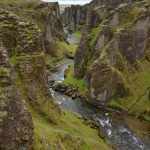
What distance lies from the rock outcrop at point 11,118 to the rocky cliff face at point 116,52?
2154 inches

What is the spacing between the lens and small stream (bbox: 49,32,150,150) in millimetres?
64125

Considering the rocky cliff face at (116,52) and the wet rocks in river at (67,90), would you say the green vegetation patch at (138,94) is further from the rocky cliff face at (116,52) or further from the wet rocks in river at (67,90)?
the wet rocks in river at (67,90)

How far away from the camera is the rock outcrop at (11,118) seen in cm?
3027

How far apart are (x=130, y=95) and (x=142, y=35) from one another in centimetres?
1779

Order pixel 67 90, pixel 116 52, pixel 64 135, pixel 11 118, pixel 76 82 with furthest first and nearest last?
1. pixel 76 82
2. pixel 67 90
3. pixel 116 52
4. pixel 64 135
5. pixel 11 118

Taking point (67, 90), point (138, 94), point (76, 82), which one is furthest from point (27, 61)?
point (76, 82)

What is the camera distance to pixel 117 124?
7350 centimetres

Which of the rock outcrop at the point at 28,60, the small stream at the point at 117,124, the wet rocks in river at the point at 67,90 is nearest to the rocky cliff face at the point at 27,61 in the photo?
the rock outcrop at the point at 28,60

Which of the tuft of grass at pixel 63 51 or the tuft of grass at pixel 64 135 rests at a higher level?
the tuft of grass at pixel 64 135

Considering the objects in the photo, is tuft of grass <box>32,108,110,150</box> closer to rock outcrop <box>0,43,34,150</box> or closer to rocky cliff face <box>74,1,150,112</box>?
rock outcrop <box>0,43,34,150</box>

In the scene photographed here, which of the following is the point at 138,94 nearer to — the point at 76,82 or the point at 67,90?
the point at 67,90

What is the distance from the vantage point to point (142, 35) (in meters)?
94.7

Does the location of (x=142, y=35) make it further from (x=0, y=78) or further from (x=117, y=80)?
(x=0, y=78)

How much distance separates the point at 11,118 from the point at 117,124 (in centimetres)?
4555
